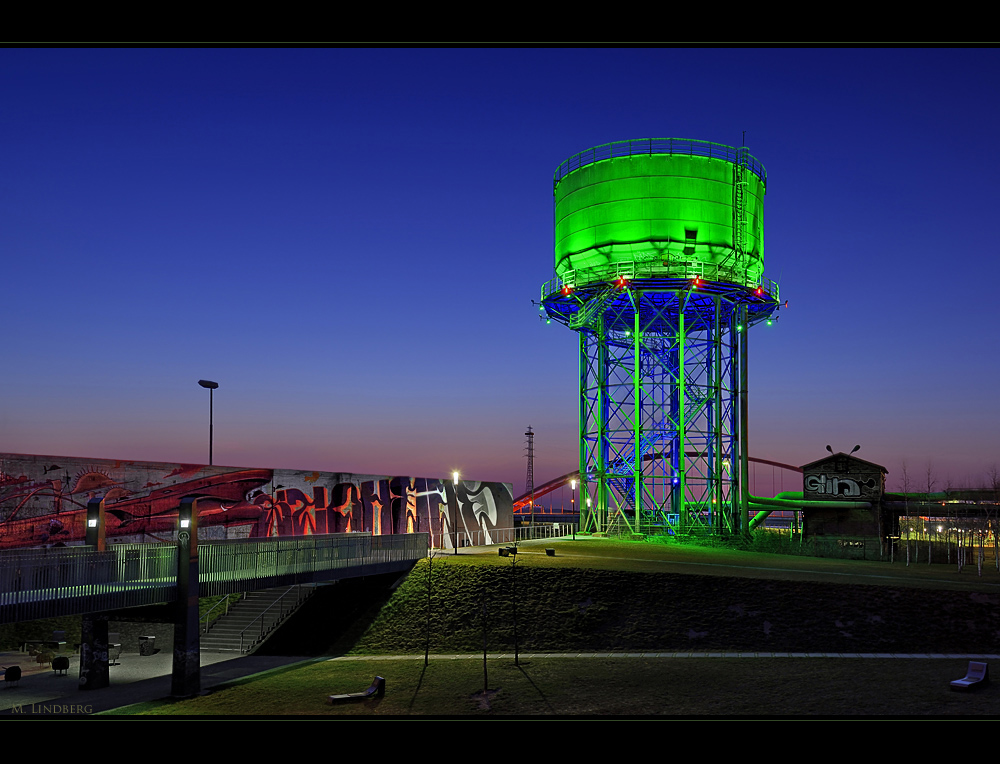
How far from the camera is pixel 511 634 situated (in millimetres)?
29594

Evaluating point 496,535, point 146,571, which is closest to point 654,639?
point 146,571

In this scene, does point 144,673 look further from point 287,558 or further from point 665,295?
point 665,295

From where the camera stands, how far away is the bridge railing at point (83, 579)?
19.8 meters

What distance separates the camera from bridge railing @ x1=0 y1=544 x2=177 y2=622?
64.9 ft

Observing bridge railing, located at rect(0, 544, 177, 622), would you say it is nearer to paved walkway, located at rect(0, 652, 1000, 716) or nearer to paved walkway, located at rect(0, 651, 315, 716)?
paved walkway, located at rect(0, 651, 315, 716)

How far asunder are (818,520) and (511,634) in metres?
39.3

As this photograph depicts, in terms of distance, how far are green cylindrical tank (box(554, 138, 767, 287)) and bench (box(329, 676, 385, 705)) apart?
37.1 m

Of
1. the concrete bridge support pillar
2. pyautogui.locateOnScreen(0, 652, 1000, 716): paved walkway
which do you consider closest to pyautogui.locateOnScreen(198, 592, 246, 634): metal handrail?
pyautogui.locateOnScreen(0, 652, 1000, 716): paved walkway

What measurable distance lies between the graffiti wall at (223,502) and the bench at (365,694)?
13.8 meters

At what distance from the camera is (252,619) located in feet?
108

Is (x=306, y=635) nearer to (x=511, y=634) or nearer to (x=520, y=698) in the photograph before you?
(x=511, y=634)
